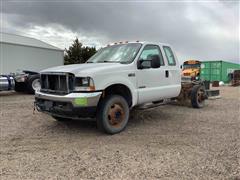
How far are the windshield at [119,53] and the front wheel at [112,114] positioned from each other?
995mm

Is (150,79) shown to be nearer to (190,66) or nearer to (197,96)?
(197,96)

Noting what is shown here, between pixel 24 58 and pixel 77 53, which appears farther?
pixel 77 53

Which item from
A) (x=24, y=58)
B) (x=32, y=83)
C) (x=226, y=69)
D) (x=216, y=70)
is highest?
(x=24, y=58)

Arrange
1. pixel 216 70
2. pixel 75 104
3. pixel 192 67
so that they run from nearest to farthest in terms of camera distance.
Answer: pixel 75 104
pixel 192 67
pixel 216 70

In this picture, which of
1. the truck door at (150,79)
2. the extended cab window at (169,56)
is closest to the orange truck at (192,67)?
the extended cab window at (169,56)

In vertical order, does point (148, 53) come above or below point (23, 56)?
below

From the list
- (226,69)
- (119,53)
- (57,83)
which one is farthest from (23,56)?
(226,69)

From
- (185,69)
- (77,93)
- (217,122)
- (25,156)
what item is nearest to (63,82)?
(77,93)

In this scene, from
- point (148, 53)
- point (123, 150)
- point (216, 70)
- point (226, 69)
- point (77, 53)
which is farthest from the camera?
point (77, 53)

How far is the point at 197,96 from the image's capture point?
906 centimetres

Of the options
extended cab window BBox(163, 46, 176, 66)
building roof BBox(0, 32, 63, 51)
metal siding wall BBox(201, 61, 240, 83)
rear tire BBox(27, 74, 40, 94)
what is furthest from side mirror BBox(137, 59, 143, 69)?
metal siding wall BBox(201, 61, 240, 83)

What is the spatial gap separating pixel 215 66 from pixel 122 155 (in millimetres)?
27913

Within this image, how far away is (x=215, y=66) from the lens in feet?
95.9

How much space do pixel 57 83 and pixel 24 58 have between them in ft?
46.6
